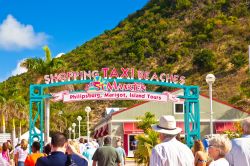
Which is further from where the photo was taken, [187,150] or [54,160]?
[187,150]

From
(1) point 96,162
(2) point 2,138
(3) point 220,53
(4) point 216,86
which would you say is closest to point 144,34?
(3) point 220,53

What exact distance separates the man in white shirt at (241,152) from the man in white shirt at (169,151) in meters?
0.79

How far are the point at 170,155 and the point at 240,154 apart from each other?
4.01 ft

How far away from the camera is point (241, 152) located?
7.39 meters

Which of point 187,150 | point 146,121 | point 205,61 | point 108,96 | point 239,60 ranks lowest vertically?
point 146,121

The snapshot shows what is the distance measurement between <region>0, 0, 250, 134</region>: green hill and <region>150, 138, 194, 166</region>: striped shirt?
7309 centimetres

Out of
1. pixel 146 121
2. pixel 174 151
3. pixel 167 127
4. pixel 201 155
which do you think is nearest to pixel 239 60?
pixel 146 121

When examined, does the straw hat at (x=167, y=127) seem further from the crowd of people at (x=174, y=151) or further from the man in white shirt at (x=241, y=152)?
the man in white shirt at (x=241, y=152)

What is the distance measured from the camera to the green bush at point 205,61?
9382 centimetres

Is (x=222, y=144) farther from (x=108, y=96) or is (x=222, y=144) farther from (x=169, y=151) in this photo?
(x=108, y=96)

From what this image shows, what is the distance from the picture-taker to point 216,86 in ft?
282

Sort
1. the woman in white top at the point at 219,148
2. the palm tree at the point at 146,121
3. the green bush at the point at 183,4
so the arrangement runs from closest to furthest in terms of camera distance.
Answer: the woman in white top at the point at 219,148
the palm tree at the point at 146,121
the green bush at the point at 183,4

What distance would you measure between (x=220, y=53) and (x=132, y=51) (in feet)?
79.3

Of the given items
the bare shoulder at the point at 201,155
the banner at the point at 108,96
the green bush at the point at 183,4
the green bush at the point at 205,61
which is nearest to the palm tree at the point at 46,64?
the banner at the point at 108,96
